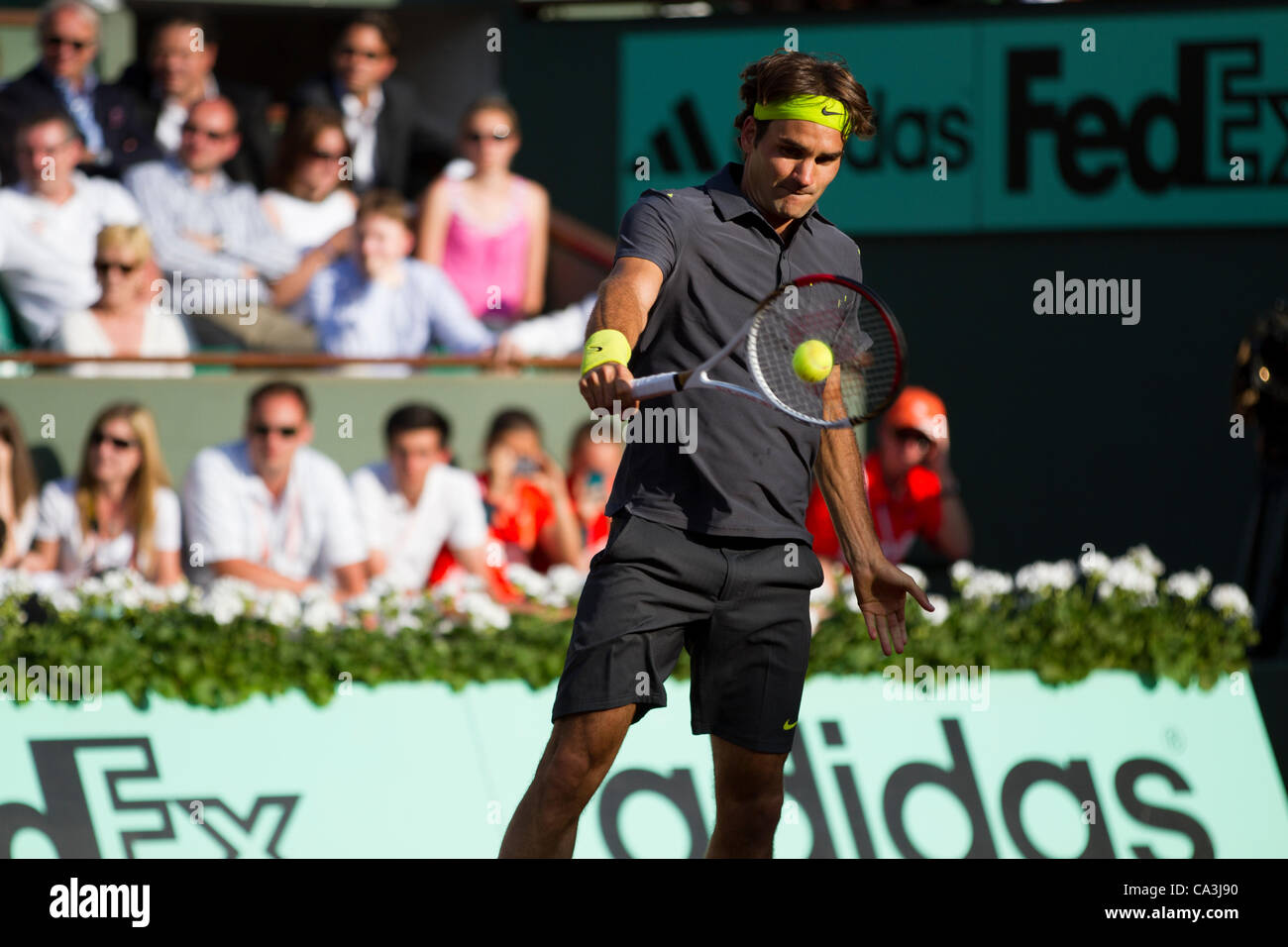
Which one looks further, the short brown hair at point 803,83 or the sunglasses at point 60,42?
the sunglasses at point 60,42

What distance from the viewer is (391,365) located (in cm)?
741

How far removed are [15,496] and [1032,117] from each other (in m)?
4.99

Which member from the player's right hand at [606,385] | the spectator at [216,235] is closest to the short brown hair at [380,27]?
the spectator at [216,235]

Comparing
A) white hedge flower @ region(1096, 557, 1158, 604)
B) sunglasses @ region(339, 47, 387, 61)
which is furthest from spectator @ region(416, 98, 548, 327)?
white hedge flower @ region(1096, 557, 1158, 604)

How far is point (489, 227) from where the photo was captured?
764 centimetres

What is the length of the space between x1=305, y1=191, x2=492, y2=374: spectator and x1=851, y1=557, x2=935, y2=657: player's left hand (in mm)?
4257

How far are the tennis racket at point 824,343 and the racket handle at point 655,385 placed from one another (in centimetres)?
5

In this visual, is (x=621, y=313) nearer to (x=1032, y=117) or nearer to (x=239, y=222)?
(x=239, y=222)

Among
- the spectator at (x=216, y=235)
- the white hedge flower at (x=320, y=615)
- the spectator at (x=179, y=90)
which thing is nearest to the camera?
the white hedge flower at (x=320, y=615)

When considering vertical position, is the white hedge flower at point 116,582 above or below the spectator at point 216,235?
below

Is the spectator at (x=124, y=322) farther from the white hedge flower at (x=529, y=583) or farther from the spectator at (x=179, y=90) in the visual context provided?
the white hedge flower at (x=529, y=583)

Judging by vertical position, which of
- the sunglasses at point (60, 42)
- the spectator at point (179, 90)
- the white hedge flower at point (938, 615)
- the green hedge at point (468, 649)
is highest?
the sunglasses at point (60, 42)

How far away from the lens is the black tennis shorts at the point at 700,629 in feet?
10.4

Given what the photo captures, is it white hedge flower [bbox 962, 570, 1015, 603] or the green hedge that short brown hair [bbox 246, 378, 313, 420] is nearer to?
the green hedge
